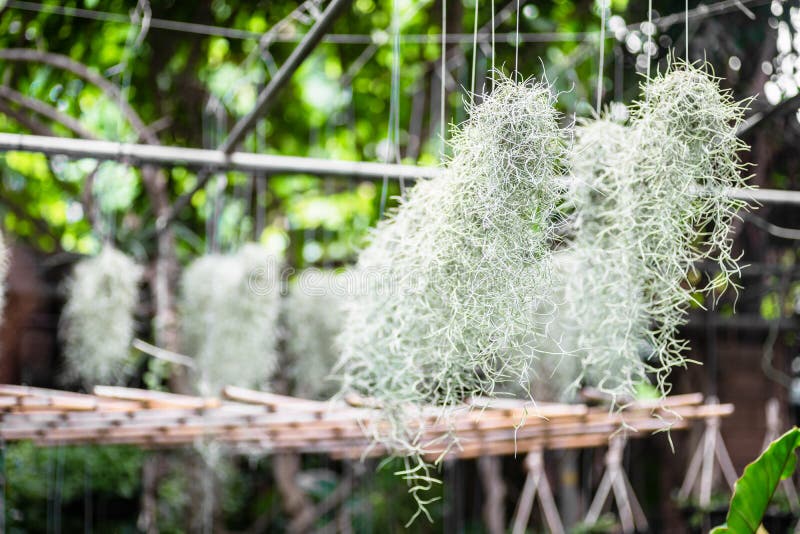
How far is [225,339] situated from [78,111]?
6.68 ft

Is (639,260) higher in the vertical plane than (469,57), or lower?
lower

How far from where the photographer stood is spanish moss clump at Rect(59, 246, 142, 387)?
303 cm

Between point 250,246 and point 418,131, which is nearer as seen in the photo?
point 250,246

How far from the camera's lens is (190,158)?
95.7 inches

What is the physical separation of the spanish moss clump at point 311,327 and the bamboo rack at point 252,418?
1.75ft

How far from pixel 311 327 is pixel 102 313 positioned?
3.19 ft

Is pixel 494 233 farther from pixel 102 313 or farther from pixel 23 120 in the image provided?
pixel 23 120

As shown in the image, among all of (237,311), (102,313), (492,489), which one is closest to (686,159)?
(237,311)

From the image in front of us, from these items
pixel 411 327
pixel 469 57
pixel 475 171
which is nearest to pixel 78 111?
pixel 469 57

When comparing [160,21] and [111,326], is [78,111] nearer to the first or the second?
[160,21]

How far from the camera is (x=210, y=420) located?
2520 millimetres

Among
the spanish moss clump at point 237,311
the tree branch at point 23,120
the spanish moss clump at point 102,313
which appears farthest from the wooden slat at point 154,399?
the tree branch at point 23,120

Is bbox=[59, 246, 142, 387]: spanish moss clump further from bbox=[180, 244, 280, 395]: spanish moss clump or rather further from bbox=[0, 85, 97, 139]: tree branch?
bbox=[0, 85, 97, 139]: tree branch

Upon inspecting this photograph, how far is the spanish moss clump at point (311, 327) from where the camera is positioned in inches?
144
